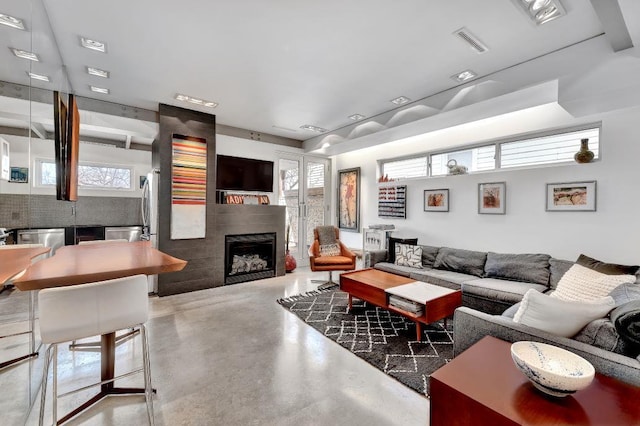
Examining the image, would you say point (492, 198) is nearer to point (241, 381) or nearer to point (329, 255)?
point (329, 255)

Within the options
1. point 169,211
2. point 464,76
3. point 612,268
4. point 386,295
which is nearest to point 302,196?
point 169,211

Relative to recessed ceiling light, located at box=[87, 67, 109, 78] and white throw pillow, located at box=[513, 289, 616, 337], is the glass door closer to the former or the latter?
recessed ceiling light, located at box=[87, 67, 109, 78]

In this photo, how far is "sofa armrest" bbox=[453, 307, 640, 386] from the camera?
1.26 m

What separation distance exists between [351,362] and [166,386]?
1433mm

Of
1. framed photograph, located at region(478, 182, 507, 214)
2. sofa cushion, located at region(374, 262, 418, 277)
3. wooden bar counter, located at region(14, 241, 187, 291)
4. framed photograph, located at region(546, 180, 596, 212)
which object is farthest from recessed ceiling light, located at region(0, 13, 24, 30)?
framed photograph, located at region(546, 180, 596, 212)

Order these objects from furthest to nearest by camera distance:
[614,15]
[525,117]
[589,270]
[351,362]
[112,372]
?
[525,117] < [589,270] < [351,362] < [614,15] < [112,372]

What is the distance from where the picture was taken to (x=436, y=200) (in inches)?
179

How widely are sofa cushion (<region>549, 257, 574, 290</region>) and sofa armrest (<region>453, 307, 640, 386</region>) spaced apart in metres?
1.96

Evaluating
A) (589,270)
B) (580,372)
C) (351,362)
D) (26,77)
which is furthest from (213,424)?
(589,270)

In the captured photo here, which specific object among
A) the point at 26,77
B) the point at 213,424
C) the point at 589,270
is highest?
the point at 26,77

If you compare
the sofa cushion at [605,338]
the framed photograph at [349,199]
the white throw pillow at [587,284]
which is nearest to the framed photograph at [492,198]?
the white throw pillow at [587,284]

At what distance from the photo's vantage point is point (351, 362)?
2395 mm

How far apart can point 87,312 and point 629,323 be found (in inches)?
106

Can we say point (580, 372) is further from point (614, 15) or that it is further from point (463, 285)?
point (614, 15)
